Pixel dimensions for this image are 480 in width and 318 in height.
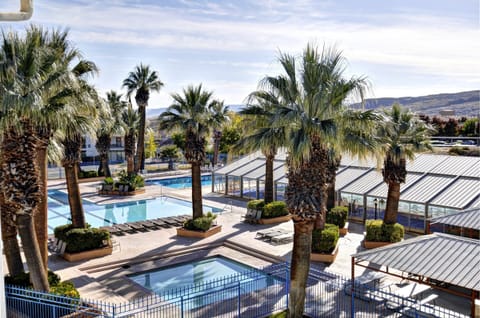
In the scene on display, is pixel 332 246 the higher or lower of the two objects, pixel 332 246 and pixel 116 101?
the lower

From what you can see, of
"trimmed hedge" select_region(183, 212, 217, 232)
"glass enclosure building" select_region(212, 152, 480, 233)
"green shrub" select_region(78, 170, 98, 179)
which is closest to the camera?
"glass enclosure building" select_region(212, 152, 480, 233)

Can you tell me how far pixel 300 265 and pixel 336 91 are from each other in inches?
190

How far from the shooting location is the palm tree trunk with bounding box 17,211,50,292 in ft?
38.8

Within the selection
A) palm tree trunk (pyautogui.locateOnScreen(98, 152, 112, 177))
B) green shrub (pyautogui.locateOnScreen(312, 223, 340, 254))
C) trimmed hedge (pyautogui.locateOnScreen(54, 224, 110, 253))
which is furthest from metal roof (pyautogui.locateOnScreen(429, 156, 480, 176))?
palm tree trunk (pyautogui.locateOnScreen(98, 152, 112, 177))

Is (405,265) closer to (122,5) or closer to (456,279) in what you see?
(456,279)

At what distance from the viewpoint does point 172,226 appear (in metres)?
24.6

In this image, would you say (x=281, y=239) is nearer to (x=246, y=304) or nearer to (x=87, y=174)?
(x=246, y=304)

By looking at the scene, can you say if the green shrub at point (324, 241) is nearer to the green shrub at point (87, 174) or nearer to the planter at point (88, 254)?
the planter at point (88, 254)

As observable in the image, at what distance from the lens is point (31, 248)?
39.3 ft

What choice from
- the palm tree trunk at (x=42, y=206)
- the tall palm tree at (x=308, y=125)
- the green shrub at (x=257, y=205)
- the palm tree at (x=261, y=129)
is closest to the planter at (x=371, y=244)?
the green shrub at (x=257, y=205)

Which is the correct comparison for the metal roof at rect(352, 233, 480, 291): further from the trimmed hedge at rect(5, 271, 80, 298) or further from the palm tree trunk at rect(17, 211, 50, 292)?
the palm tree trunk at rect(17, 211, 50, 292)

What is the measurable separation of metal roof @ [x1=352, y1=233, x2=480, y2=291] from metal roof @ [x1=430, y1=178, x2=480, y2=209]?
8.23 meters

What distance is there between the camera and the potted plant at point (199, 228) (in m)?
22.1

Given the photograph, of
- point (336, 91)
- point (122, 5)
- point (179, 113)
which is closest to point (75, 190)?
point (179, 113)
